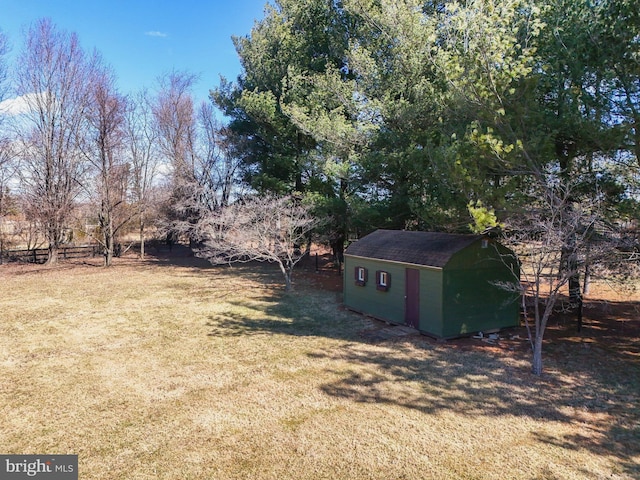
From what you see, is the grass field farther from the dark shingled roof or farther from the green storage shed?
the dark shingled roof

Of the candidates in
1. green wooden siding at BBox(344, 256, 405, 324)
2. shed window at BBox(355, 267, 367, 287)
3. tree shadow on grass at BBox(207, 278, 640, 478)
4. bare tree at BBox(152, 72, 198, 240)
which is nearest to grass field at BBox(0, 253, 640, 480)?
tree shadow on grass at BBox(207, 278, 640, 478)

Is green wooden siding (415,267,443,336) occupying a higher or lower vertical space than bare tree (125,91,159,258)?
lower

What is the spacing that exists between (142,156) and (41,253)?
843cm

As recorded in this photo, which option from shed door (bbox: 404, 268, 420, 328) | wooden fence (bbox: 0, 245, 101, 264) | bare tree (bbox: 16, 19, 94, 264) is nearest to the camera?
shed door (bbox: 404, 268, 420, 328)

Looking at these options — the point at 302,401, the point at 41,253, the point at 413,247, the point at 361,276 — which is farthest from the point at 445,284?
the point at 41,253

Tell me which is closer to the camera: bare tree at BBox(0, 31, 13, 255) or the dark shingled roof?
the dark shingled roof

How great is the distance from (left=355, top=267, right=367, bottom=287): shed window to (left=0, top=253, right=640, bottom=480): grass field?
120 cm

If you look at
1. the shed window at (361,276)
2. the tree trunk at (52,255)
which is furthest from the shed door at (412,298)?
A: the tree trunk at (52,255)

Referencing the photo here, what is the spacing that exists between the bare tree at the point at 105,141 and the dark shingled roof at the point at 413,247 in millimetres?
16169

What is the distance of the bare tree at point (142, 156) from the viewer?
24656mm

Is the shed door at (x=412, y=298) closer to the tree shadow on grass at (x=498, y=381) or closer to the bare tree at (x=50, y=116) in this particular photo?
the tree shadow on grass at (x=498, y=381)

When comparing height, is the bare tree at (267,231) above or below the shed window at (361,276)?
above

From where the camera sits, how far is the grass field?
4332mm

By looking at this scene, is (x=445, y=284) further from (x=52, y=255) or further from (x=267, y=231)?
(x=52, y=255)
